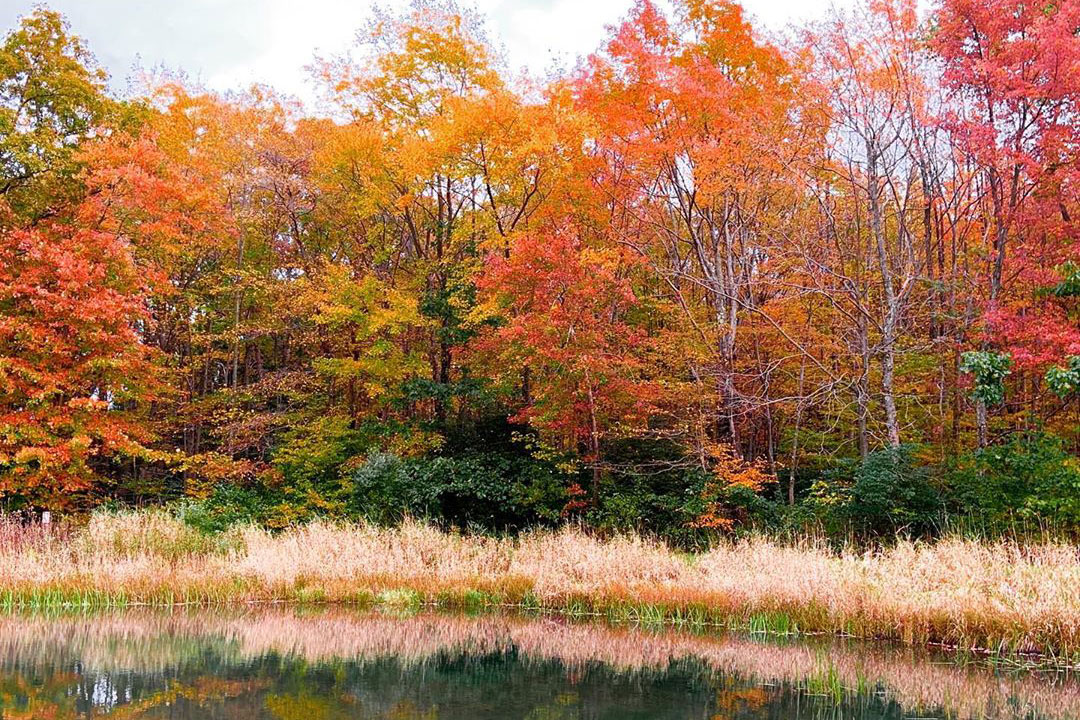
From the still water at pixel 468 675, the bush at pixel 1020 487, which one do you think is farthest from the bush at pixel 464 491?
the bush at pixel 1020 487

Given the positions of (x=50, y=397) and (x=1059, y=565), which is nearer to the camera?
(x=1059, y=565)

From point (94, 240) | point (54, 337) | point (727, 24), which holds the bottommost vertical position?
point (54, 337)

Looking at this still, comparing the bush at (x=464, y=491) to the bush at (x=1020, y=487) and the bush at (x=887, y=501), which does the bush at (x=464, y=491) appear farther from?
the bush at (x=1020, y=487)

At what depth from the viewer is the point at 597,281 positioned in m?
16.2

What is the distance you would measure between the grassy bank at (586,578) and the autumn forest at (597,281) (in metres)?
2.27

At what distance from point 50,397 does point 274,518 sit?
5.25 metres

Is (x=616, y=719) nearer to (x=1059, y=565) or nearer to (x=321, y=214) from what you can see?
(x=1059, y=565)

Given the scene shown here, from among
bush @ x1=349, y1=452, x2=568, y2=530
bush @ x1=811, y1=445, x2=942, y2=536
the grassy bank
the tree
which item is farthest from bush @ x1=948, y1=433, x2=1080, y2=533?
the tree

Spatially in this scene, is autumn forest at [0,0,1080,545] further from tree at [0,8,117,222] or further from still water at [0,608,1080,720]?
still water at [0,608,1080,720]

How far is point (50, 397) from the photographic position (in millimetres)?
16594

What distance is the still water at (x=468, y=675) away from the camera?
267 inches

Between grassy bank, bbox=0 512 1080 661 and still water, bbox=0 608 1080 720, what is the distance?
0.58m

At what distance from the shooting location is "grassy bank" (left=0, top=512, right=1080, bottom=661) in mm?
8891

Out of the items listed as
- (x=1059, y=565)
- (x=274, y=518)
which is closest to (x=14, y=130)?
(x=274, y=518)
